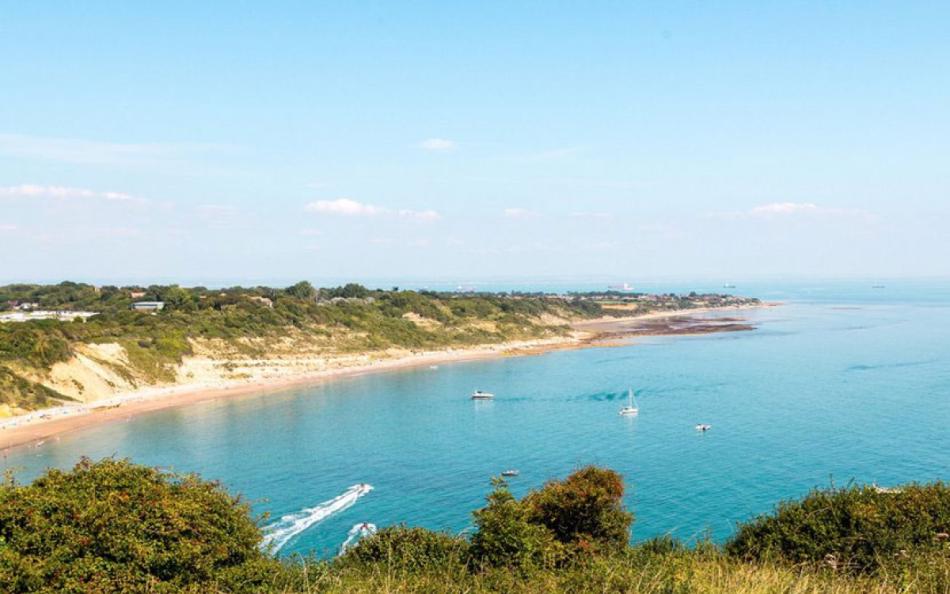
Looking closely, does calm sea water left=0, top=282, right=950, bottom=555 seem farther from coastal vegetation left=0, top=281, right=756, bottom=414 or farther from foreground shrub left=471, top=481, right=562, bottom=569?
coastal vegetation left=0, top=281, right=756, bottom=414

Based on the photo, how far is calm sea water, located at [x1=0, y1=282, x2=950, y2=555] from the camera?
39625 mm

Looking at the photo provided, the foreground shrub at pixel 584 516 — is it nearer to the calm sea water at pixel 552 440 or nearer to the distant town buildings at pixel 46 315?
the calm sea water at pixel 552 440

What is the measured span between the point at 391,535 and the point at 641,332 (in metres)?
140

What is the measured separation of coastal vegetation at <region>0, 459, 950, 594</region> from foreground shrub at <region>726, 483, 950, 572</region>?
0.05 meters

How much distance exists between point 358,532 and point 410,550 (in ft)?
42.0

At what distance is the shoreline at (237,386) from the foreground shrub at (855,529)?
186 feet

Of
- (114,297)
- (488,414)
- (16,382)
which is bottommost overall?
(488,414)

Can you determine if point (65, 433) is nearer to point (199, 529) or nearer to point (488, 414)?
point (488, 414)

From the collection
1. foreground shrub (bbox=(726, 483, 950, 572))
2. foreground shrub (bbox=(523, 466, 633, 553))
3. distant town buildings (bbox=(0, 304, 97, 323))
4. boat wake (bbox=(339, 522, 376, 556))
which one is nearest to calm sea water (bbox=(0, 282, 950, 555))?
boat wake (bbox=(339, 522, 376, 556))

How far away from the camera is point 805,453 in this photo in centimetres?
4894

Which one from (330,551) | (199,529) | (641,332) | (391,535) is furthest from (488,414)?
(641,332)

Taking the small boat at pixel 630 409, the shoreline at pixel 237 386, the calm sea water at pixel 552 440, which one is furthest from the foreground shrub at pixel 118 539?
the small boat at pixel 630 409

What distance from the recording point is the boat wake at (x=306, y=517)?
112 ft

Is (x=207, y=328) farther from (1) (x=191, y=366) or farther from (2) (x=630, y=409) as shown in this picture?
(2) (x=630, y=409)
